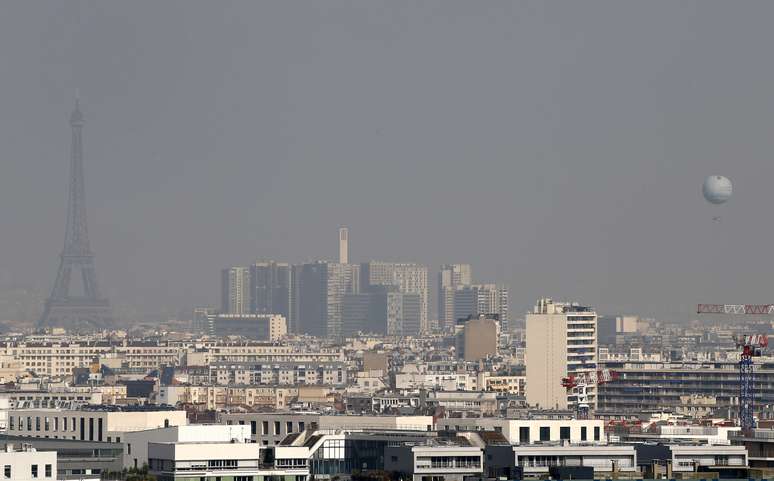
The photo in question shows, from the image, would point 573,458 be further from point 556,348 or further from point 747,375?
point 556,348

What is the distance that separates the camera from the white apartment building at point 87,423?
7450cm

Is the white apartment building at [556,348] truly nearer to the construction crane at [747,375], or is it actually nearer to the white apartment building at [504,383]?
the white apartment building at [504,383]

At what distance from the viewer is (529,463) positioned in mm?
58750

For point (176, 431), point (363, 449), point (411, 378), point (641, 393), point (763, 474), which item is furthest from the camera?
point (411, 378)

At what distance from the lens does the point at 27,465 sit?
179ft

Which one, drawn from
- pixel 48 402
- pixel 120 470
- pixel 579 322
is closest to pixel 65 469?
pixel 120 470

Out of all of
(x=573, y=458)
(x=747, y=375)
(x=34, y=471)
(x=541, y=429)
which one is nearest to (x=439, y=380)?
(x=747, y=375)

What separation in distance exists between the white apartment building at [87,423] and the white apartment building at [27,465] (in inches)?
651

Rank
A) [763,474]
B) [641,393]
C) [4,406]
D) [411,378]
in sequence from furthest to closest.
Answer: [411,378]
[641,393]
[4,406]
[763,474]

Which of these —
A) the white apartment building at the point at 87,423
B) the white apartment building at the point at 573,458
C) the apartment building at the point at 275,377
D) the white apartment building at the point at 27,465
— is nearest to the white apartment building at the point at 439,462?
the white apartment building at the point at 573,458

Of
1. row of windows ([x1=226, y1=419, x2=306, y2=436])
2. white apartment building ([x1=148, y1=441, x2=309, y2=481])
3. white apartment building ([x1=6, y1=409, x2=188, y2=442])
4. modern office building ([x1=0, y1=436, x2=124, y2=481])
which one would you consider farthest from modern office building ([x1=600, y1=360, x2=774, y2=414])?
white apartment building ([x1=148, y1=441, x2=309, y2=481])

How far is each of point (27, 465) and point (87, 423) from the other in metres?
21.0

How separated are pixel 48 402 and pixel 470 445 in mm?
55084

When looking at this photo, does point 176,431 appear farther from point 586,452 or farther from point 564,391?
point 564,391
